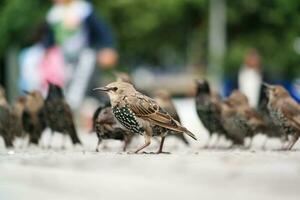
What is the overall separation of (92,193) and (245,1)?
41029 mm

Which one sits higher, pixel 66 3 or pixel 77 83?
pixel 66 3

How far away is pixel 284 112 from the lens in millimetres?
11867

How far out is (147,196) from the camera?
23.8 ft

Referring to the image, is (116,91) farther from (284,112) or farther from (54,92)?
(54,92)

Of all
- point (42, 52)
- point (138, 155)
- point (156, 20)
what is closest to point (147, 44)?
point (156, 20)

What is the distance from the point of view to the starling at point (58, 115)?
12.9 m

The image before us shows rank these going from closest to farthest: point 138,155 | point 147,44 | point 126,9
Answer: point 138,155 < point 126,9 < point 147,44

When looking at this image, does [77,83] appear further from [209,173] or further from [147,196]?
[147,196]

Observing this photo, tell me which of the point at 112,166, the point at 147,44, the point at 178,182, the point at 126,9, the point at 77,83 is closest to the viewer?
the point at 178,182

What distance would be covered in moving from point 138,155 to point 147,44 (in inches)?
1566

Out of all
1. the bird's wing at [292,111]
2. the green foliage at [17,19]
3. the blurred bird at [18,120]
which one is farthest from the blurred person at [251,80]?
the bird's wing at [292,111]

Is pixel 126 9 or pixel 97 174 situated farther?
pixel 126 9

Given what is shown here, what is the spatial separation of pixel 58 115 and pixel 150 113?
2313 mm

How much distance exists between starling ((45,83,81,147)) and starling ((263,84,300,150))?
6.65ft
